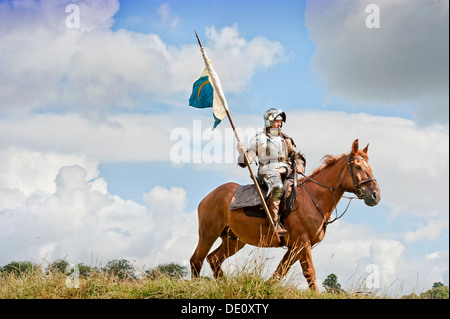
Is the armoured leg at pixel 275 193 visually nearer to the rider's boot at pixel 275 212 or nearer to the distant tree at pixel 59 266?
the rider's boot at pixel 275 212

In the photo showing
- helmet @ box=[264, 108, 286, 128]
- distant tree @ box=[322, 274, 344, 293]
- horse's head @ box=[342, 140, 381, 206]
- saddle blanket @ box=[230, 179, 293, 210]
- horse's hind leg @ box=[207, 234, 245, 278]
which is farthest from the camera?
horse's hind leg @ box=[207, 234, 245, 278]

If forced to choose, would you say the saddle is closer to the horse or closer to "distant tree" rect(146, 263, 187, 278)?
the horse

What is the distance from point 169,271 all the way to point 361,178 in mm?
4231

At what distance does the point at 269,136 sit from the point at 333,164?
1.54 meters

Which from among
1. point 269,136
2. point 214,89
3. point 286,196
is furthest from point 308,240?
point 214,89

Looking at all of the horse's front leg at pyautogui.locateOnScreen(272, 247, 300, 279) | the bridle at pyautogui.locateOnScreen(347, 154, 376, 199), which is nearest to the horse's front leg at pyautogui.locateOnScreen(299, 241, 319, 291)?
the horse's front leg at pyautogui.locateOnScreen(272, 247, 300, 279)

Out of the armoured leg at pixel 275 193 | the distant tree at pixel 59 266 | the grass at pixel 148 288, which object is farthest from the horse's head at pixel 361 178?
the distant tree at pixel 59 266

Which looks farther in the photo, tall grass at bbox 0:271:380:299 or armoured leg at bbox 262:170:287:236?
armoured leg at bbox 262:170:287:236

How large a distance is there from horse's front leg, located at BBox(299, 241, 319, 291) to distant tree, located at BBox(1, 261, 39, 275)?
547 centimetres

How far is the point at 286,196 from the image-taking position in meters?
9.96

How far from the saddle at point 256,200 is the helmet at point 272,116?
127cm

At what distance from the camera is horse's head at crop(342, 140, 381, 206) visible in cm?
952
